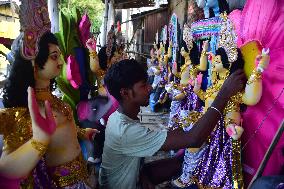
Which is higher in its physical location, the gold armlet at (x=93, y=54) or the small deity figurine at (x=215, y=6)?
the small deity figurine at (x=215, y=6)

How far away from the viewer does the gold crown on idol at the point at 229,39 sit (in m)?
1.68

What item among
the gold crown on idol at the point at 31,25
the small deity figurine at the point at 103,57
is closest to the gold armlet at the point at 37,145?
the gold crown on idol at the point at 31,25

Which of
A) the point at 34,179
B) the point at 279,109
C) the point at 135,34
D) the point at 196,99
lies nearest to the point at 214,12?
the point at 196,99

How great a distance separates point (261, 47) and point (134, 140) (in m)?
0.77

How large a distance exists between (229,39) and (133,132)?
709 mm

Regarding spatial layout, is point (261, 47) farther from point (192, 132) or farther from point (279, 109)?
point (192, 132)

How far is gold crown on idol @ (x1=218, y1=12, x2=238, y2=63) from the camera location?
5.50 feet

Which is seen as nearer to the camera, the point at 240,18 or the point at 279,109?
the point at 279,109

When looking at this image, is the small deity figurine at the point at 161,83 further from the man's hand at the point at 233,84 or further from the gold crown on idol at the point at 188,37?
the man's hand at the point at 233,84

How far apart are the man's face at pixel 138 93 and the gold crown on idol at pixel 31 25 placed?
1.60ft

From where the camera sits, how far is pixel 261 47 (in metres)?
1.61

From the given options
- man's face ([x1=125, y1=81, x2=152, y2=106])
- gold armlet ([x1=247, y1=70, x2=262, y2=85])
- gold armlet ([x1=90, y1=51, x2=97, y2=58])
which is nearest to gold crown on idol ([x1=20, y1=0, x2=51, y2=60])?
man's face ([x1=125, y1=81, x2=152, y2=106])

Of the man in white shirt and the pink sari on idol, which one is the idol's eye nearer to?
the man in white shirt

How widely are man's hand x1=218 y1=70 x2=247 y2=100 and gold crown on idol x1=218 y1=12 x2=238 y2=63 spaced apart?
88mm
